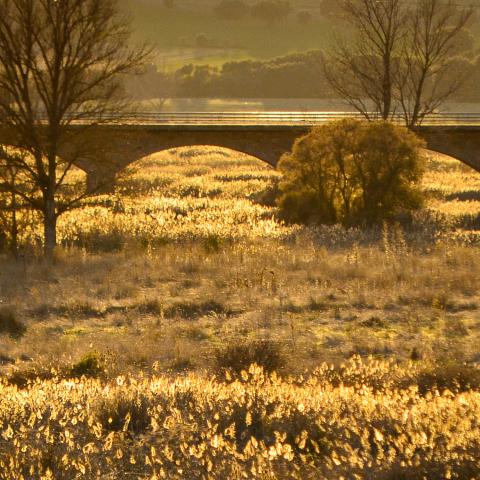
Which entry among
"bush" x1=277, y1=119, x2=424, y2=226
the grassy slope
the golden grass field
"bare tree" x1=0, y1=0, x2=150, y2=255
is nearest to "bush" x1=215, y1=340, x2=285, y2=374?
the golden grass field

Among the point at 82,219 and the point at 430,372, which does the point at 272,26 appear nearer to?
the point at 82,219

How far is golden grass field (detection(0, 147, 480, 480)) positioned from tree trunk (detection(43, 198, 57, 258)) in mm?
694

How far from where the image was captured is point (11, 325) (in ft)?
39.3

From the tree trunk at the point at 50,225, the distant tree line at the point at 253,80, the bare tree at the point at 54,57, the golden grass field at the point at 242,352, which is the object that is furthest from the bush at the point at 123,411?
the distant tree line at the point at 253,80

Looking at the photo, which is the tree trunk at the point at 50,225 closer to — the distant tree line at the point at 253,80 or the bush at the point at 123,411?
the bush at the point at 123,411

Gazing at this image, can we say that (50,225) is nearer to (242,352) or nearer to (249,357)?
(242,352)

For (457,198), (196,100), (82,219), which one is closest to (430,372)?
(82,219)

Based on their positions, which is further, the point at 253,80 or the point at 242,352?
the point at 253,80

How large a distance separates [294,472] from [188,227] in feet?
62.9

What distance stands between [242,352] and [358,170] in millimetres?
15042

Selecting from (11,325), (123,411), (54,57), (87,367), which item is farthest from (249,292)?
(54,57)

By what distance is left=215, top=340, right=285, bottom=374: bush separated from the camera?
9.24m

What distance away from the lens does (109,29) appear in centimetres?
1806

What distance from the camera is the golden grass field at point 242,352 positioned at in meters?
5.19
